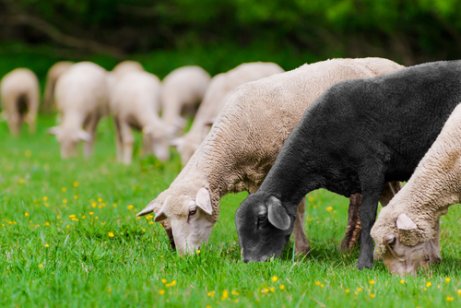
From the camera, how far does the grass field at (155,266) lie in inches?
203

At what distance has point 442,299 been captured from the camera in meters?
5.05

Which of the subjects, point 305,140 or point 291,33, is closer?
point 305,140

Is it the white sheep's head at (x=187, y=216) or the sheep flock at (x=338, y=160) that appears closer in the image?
the sheep flock at (x=338, y=160)

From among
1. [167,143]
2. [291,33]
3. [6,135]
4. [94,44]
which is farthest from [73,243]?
[94,44]

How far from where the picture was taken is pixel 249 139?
7.57m

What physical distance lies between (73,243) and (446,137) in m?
3.02

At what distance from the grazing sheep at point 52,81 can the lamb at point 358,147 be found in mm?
20858

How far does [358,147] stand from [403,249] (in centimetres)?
93

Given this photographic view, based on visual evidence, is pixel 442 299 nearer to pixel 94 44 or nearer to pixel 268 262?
pixel 268 262

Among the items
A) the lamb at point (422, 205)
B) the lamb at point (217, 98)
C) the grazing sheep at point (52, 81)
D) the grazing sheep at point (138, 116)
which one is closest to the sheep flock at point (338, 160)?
the lamb at point (422, 205)

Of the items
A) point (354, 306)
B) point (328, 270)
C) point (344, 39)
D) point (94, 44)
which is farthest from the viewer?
point (94, 44)

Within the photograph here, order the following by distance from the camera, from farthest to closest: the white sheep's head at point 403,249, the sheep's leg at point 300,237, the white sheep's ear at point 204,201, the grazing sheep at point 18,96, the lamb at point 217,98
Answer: the grazing sheep at point 18,96 < the lamb at point 217,98 < the sheep's leg at point 300,237 < the white sheep's ear at point 204,201 < the white sheep's head at point 403,249

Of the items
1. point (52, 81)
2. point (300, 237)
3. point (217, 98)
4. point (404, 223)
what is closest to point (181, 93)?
point (217, 98)

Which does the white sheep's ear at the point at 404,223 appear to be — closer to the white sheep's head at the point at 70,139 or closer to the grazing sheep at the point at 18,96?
the white sheep's head at the point at 70,139
